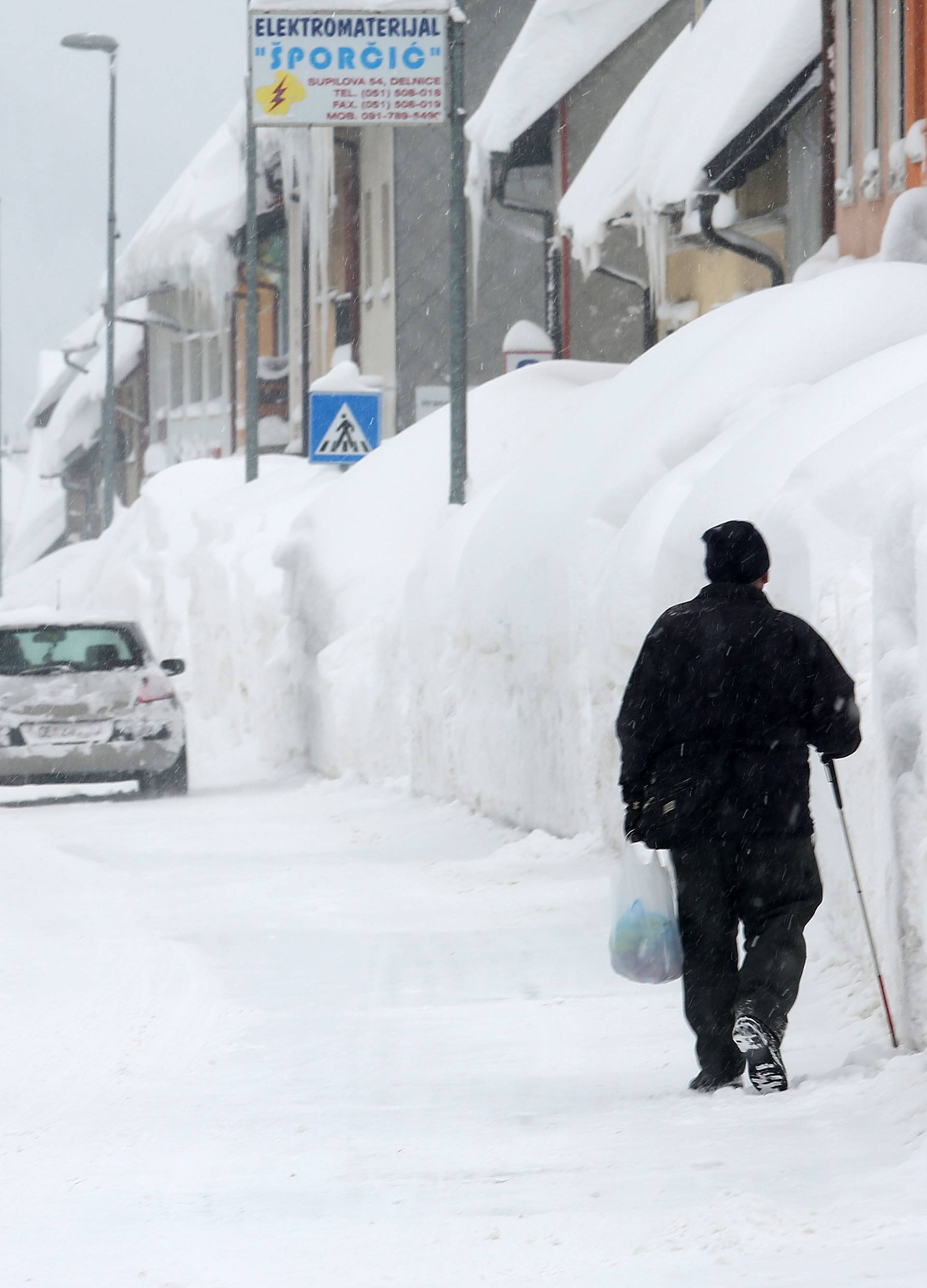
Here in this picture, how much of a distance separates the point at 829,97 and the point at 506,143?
349 inches

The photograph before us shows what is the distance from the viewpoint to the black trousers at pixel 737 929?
5375 mm

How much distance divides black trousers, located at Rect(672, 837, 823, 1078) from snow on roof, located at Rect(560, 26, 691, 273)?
1348 centimetres

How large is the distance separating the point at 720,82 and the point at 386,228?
14.9m

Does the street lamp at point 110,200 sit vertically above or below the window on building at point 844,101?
above

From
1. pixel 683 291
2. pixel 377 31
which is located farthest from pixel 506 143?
pixel 377 31

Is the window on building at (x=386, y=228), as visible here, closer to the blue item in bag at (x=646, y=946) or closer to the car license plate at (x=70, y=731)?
the car license plate at (x=70, y=731)

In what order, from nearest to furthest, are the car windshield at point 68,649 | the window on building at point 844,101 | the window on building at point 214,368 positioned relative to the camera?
the window on building at point 844,101 → the car windshield at point 68,649 → the window on building at point 214,368

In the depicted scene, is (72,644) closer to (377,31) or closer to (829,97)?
(377,31)

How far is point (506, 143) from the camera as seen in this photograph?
24.3 meters

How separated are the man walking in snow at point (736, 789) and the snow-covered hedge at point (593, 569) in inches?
11.3

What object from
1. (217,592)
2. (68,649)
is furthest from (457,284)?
(217,592)

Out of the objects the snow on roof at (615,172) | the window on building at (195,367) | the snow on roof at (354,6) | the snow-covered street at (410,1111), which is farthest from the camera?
the window on building at (195,367)

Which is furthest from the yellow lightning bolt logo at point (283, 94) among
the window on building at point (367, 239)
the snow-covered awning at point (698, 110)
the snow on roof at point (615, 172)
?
the window on building at point (367, 239)

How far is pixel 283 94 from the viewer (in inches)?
594
